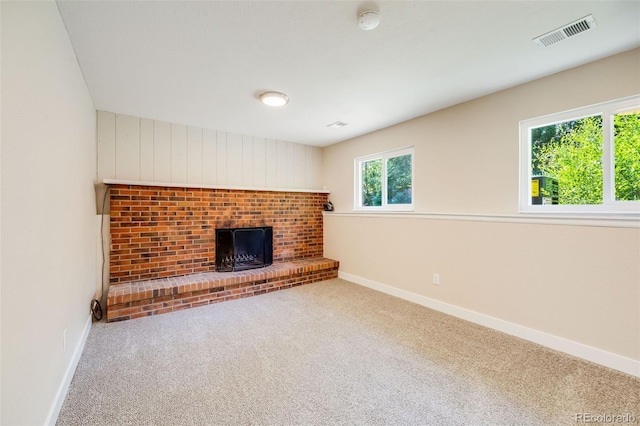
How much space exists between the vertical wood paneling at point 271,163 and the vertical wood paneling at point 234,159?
441 mm

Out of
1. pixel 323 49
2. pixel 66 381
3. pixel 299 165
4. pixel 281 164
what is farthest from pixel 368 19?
pixel 299 165

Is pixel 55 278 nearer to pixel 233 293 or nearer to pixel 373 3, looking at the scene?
pixel 233 293

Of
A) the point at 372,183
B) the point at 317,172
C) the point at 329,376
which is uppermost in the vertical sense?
the point at 317,172

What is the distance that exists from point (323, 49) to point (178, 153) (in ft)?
8.83

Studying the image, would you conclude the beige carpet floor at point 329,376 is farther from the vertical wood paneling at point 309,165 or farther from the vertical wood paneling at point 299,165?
the vertical wood paneling at point 309,165

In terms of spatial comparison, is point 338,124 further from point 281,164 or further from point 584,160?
point 584,160

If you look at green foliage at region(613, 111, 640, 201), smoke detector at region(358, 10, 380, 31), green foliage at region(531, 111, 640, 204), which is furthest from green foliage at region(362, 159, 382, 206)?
smoke detector at region(358, 10, 380, 31)

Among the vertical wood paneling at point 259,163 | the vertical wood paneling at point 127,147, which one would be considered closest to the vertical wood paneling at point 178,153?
the vertical wood paneling at point 127,147

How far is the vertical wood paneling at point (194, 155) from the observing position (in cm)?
384

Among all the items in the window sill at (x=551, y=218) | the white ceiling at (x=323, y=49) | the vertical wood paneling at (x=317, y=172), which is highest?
the white ceiling at (x=323, y=49)

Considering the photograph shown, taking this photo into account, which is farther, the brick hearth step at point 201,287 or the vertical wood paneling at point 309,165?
the vertical wood paneling at point 309,165

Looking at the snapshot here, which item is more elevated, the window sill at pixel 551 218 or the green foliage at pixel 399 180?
the green foliage at pixel 399 180

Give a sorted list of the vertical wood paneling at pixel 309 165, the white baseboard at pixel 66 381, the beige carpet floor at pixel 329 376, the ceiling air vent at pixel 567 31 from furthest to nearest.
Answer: the vertical wood paneling at pixel 309 165 → the ceiling air vent at pixel 567 31 → the beige carpet floor at pixel 329 376 → the white baseboard at pixel 66 381

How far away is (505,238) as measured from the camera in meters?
2.62
